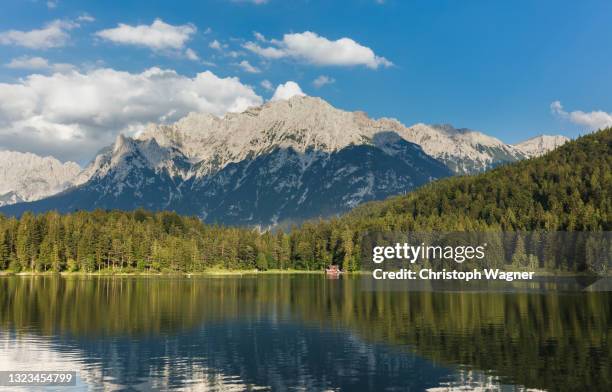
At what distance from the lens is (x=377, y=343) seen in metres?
77.5

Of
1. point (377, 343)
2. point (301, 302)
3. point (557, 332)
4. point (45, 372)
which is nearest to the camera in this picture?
point (45, 372)

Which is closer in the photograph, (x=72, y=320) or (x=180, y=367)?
(x=180, y=367)

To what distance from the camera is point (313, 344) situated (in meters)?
77.7

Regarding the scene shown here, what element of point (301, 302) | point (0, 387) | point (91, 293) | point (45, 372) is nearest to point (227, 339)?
point (45, 372)

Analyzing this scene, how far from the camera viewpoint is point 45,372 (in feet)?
192

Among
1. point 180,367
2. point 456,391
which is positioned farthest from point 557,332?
point 180,367

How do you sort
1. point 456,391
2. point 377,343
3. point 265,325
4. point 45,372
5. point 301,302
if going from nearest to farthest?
point 456,391 → point 45,372 → point 377,343 → point 265,325 → point 301,302

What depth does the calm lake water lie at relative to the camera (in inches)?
2221

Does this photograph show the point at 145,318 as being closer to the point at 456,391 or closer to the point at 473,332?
the point at 473,332

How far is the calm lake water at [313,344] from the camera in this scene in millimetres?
56406

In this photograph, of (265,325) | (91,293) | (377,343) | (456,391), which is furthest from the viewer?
(91,293)

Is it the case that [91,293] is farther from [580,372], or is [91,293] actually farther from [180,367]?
[580,372]

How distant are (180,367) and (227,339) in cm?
1974

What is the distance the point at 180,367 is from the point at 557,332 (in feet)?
186
